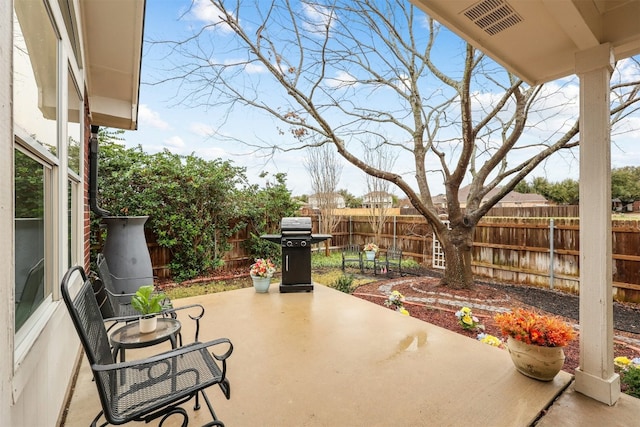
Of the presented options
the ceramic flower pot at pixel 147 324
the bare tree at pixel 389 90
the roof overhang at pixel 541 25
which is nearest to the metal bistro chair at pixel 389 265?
the bare tree at pixel 389 90

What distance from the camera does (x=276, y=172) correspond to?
8.18 m

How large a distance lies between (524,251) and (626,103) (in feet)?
11.3

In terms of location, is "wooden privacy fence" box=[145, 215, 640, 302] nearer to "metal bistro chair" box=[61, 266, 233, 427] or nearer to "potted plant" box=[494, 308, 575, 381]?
"potted plant" box=[494, 308, 575, 381]

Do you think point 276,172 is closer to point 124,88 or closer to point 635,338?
point 124,88

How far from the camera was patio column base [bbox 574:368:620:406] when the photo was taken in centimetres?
209

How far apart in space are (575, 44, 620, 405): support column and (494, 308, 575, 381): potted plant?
14 centimetres

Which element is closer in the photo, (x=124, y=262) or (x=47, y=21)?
(x=47, y=21)

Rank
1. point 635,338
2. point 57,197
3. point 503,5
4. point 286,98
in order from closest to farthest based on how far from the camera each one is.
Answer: point 503,5 → point 57,197 → point 635,338 → point 286,98

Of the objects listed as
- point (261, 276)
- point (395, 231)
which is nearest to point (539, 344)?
point (261, 276)

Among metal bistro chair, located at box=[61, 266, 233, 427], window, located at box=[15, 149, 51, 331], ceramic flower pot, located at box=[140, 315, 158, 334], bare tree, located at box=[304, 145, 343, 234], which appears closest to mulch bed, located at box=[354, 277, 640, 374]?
metal bistro chair, located at box=[61, 266, 233, 427]

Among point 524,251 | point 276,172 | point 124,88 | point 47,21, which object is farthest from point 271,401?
point 524,251

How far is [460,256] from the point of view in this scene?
20.6 ft

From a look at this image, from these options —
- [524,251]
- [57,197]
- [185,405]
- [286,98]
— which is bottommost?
[185,405]

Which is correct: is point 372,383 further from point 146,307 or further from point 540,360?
point 146,307
